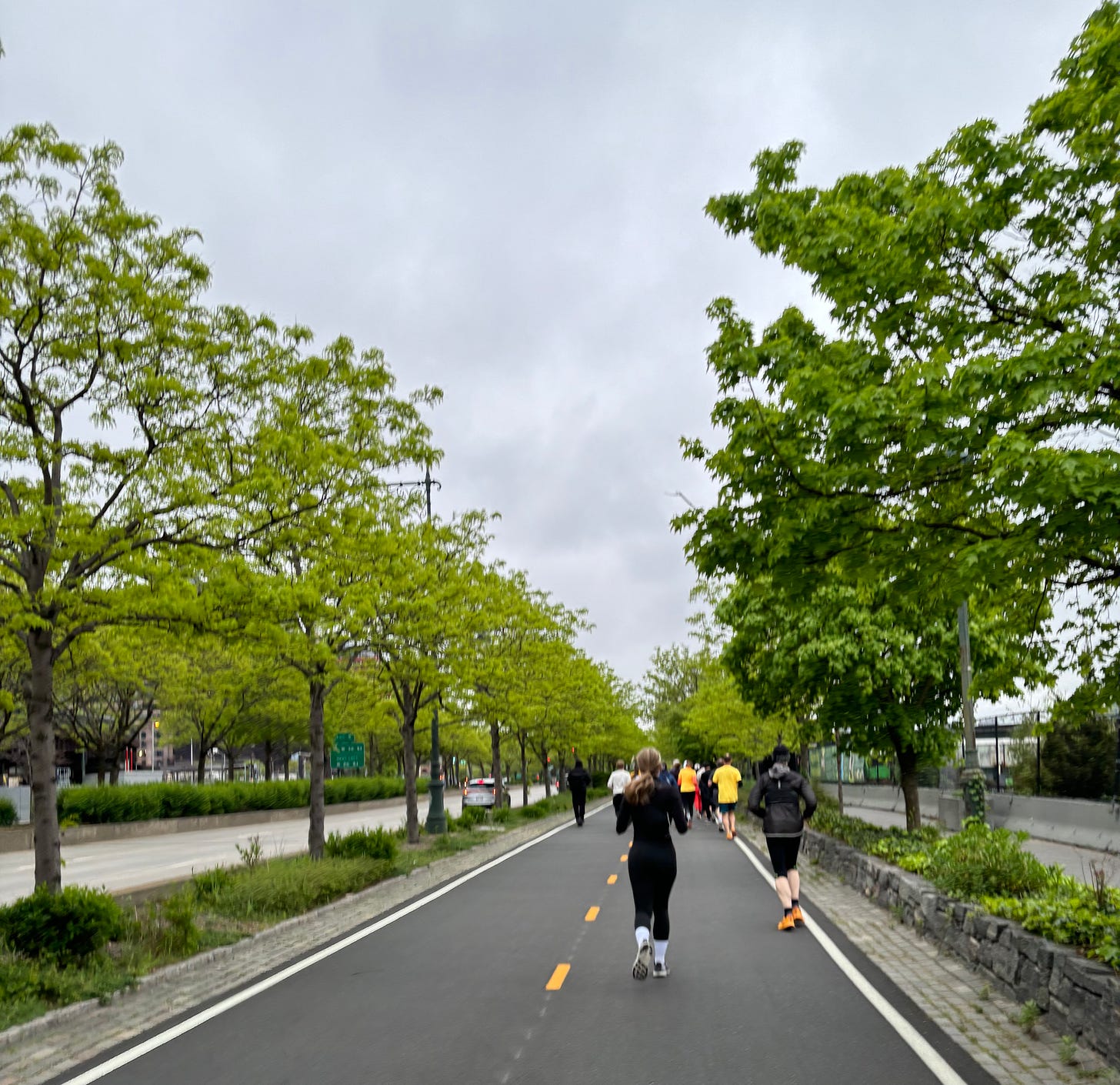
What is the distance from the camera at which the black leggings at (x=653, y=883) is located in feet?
32.3

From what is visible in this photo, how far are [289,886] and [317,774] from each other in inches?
235

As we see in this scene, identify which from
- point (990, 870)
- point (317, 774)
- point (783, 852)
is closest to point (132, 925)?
point (783, 852)

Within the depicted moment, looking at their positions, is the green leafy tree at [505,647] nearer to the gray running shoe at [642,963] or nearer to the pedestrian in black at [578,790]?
the pedestrian in black at [578,790]

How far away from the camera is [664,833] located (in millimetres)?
10078

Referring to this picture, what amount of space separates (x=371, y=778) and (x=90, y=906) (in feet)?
175

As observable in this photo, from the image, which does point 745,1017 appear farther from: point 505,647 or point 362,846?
point 505,647

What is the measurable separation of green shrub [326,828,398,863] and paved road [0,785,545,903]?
245 cm

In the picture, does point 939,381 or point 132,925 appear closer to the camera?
point 939,381

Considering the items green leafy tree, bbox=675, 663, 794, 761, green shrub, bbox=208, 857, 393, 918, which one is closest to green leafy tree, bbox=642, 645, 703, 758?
green leafy tree, bbox=675, 663, 794, 761

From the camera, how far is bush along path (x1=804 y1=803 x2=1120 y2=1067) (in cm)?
727

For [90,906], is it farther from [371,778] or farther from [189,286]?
[371,778]

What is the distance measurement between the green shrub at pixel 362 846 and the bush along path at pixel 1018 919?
24.8ft

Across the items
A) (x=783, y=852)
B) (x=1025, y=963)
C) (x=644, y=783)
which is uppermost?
(x=644, y=783)

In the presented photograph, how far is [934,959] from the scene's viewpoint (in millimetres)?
10477
